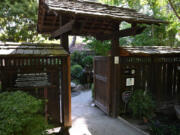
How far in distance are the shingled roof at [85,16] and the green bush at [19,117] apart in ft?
6.52

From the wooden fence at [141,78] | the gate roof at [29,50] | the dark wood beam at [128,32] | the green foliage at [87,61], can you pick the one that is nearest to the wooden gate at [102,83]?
the wooden fence at [141,78]

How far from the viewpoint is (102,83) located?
5.68 meters

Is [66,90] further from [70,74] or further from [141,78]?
[141,78]

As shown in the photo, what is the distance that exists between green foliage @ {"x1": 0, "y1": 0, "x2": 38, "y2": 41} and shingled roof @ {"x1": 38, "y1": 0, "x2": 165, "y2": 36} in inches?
172

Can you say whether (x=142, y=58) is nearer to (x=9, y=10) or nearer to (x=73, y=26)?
(x=73, y=26)

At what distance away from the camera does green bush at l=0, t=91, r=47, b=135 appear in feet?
7.18

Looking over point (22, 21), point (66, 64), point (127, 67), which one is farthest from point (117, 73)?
point (22, 21)

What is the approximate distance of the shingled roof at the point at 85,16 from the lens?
10.4ft

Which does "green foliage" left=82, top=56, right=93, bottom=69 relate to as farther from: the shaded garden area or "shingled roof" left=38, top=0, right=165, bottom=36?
"shingled roof" left=38, top=0, right=165, bottom=36

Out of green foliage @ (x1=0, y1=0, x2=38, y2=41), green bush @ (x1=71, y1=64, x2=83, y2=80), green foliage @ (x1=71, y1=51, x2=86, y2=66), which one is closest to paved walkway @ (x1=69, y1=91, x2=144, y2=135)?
green bush @ (x1=71, y1=64, x2=83, y2=80)

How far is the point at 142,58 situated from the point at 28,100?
4.30 meters

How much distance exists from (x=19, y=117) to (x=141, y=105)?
3.87 m

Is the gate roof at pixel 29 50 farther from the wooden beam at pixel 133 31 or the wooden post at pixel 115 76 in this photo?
the wooden beam at pixel 133 31

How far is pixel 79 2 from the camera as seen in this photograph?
4195 mm
